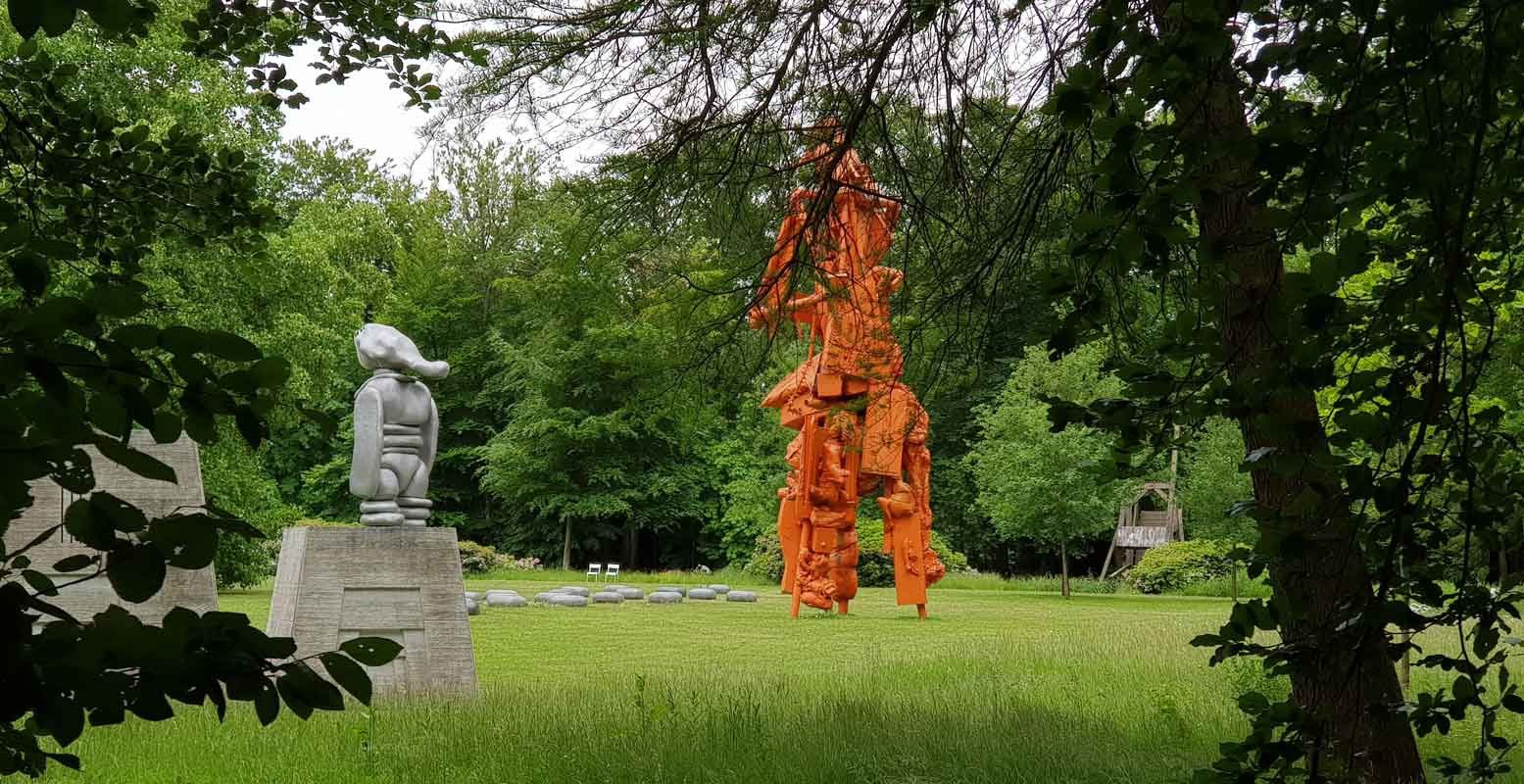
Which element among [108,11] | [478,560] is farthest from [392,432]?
[478,560]

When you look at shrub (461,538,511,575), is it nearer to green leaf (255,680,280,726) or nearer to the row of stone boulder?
the row of stone boulder

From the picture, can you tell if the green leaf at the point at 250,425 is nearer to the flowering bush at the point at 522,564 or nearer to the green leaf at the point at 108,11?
the green leaf at the point at 108,11

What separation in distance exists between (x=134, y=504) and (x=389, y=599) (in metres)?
1.93

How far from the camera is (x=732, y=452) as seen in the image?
127ft

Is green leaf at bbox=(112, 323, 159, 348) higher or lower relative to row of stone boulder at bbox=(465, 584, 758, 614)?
higher

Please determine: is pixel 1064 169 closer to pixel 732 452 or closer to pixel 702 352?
pixel 702 352

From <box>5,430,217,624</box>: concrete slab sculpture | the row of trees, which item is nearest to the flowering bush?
<box>5,430,217,624</box>: concrete slab sculpture

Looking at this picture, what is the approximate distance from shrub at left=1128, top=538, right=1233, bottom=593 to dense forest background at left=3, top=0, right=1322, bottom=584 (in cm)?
72

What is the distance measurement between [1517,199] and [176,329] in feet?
8.92

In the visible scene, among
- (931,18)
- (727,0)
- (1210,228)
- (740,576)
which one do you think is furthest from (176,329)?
(740,576)

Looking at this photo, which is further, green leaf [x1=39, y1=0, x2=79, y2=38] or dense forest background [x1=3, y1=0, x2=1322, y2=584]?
dense forest background [x1=3, y1=0, x2=1322, y2=584]

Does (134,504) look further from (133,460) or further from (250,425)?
(133,460)

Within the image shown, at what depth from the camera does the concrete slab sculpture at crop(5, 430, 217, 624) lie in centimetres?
844

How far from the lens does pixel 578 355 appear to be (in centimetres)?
3459
